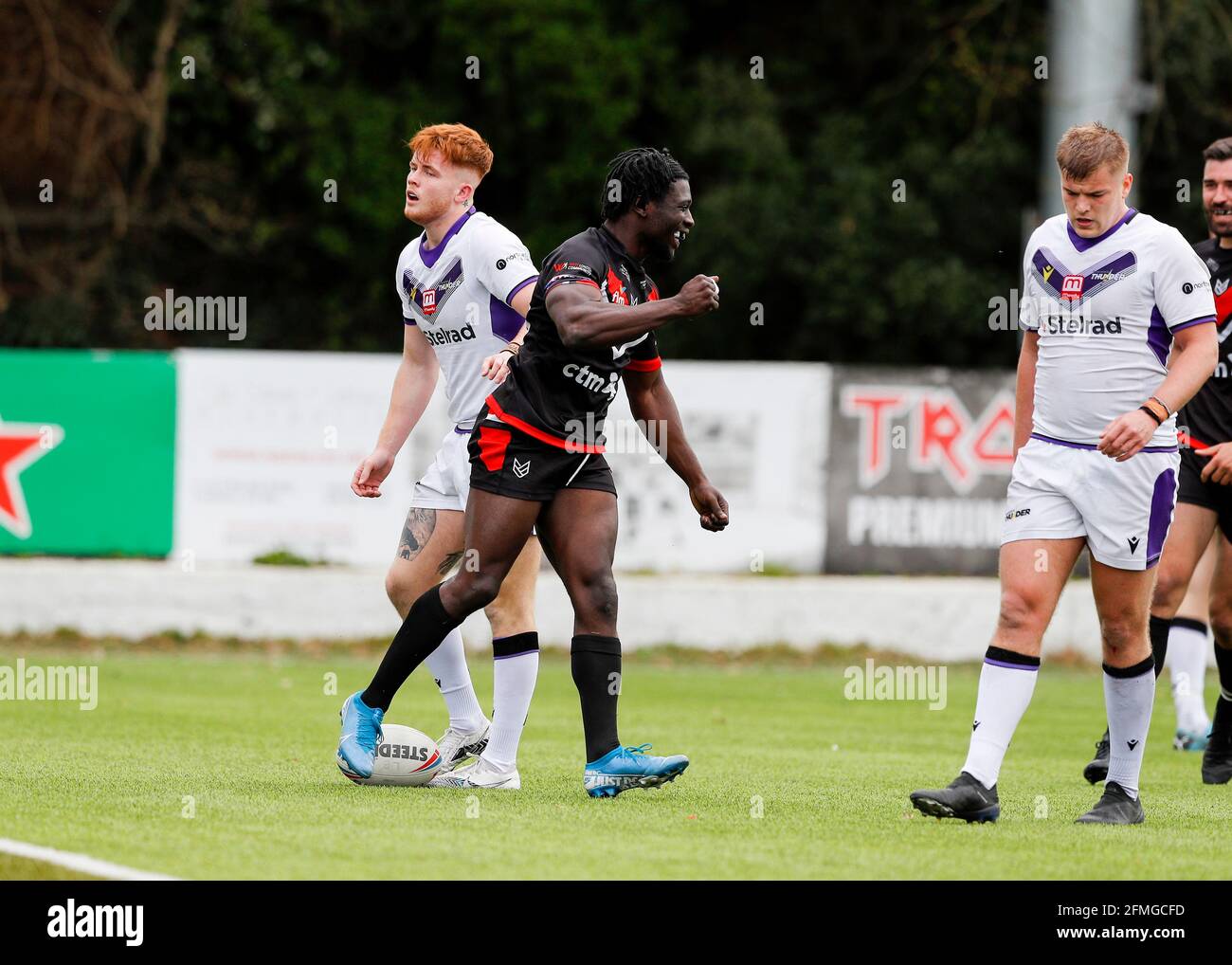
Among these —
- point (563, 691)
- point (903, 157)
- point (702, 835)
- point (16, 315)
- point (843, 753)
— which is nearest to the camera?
point (702, 835)

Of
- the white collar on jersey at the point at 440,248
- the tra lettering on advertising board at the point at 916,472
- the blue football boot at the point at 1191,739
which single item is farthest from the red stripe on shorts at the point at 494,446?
the tra lettering on advertising board at the point at 916,472

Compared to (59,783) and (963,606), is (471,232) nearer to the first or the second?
(59,783)

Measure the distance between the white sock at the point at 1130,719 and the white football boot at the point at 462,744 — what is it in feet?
7.94

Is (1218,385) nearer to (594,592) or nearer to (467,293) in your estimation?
(594,592)

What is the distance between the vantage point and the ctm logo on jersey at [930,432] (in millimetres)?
14672

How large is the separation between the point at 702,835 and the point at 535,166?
16.7 metres

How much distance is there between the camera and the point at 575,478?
21.8 feet

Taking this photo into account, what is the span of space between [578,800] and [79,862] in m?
2.04

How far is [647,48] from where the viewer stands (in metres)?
21.6

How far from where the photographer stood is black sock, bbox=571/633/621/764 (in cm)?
662

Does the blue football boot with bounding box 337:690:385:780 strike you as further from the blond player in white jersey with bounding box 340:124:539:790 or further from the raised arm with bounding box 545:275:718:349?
the raised arm with bounding box 545:275:718:349

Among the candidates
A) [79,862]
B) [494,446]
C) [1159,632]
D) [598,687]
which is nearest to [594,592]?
[598,687]

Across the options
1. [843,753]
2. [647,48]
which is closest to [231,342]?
[647,48]

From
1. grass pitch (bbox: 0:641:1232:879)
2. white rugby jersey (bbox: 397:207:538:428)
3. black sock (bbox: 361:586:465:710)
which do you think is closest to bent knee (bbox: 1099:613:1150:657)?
grass pitch (bbox: 0:641:1232:879)
